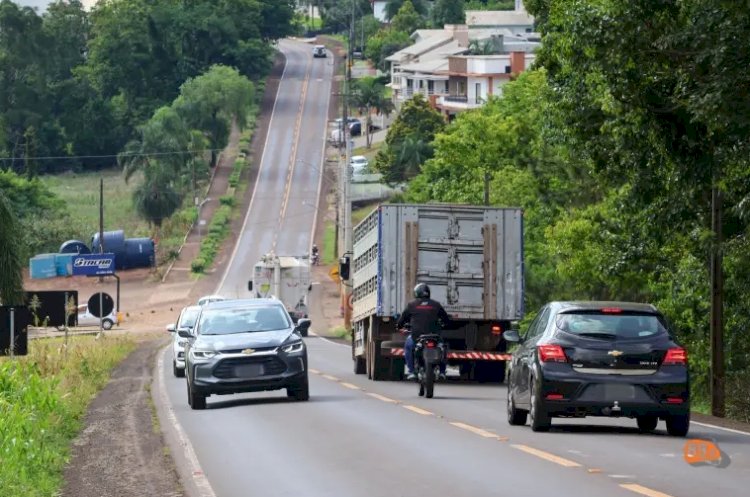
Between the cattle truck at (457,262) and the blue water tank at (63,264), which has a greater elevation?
the cattle truck at (457,262)

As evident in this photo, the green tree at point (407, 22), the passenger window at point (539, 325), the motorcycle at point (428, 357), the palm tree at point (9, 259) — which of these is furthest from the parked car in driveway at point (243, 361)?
the green tree at point (407, 22)

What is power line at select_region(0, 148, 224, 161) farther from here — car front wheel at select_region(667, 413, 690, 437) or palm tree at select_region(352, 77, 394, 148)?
car front wheel at select_region(667, 413, 690, 437)

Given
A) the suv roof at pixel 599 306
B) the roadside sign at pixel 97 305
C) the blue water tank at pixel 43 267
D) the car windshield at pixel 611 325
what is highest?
the suv roof at pixel 599 306

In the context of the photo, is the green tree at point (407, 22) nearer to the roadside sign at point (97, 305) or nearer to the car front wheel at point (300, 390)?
the roadside sign at point (97, 305)

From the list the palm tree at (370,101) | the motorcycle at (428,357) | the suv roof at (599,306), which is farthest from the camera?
the palm tree at (370,101)

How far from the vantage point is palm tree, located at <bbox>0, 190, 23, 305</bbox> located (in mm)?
25938

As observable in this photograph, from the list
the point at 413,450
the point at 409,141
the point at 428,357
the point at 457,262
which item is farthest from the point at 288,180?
the point at 413,450

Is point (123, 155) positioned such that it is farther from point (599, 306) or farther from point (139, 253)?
point (599, 306)

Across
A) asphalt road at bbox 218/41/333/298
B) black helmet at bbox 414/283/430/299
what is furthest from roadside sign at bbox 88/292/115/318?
asphalt road at bbox 218/41/333/298

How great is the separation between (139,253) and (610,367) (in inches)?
3496

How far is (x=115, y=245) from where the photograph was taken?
104625mm

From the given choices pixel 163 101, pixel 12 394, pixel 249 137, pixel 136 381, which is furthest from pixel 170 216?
pixel 12 394

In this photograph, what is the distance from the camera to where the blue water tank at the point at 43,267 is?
332 feet

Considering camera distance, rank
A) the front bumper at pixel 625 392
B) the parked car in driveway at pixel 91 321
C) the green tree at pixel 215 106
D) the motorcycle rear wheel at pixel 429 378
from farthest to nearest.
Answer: the green tree at pixel 215 106
the parked car in driveway at pixel 91 321
the motorcycle rear wheel at pixel 429 378
the front bumper at pixel 625 392
